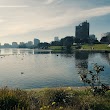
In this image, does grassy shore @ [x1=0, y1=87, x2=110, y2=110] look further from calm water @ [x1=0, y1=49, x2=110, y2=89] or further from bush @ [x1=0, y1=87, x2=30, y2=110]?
calm water @ [x1=0, y1=49, x2=110, y2=89]

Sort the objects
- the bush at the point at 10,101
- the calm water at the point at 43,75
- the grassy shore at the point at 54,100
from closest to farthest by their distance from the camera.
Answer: the bush at the point at 10,101 < the grassy shore at the point at 54,100 < the calm water at the point at 43,75

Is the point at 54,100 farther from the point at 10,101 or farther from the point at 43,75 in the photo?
the point at 43,75

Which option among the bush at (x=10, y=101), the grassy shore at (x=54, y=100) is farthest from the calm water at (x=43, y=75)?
the bush at (x=10, y=101)

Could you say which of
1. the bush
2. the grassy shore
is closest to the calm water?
the grassy shore

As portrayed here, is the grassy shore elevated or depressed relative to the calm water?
elevated

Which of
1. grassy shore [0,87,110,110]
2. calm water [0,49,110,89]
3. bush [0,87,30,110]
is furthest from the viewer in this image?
calm water [0,49,110,89]

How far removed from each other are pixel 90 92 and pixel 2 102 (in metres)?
8.73

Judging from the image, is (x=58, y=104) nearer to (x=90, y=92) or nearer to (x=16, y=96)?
(x=16, y=96)

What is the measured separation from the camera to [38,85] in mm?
50375

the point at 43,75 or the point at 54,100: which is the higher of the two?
the point at 54,100

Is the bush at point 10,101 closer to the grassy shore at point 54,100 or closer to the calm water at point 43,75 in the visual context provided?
the grassy shore at point 54,100

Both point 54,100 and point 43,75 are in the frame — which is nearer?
point 54,100

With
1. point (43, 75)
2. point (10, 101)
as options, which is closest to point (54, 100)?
point (10, 101)

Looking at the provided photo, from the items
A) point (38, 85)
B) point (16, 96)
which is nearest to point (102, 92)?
point (16, 96)
